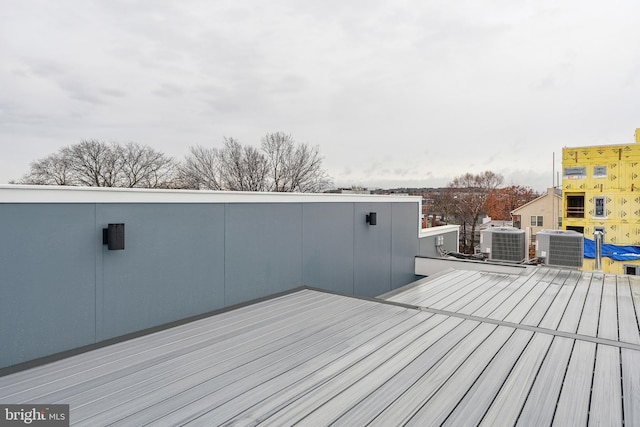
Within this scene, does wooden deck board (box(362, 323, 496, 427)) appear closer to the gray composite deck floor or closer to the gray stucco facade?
the gray composite deck floor

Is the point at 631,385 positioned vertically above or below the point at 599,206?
below

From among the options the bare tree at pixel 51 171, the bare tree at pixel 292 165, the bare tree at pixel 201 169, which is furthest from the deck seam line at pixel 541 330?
the bare tree at pixel 51 171

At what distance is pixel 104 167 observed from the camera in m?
20.8

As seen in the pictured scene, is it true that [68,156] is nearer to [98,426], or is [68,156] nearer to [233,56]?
[233,56]

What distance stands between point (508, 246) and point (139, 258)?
653 centimetres

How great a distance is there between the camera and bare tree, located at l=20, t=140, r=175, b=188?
62.4ft

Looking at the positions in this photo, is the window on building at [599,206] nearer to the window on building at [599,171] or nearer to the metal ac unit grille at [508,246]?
the window on building at [599,171]

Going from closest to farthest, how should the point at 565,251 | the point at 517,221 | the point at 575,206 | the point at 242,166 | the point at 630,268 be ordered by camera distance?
the point at 565,251 → the point at 630,268 → the point at 575,206 → the point at 242,166 → the point at 517,221

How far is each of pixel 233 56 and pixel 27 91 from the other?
10512 mm

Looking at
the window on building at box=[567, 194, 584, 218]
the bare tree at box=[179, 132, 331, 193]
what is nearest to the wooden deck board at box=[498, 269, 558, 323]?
the window on building at box=[567, 194, 584, 218]

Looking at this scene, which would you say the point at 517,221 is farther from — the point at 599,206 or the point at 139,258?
the point at 139,258

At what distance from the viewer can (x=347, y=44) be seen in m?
11.5

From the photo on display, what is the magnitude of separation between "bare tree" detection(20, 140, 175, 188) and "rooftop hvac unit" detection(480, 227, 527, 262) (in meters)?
19.2

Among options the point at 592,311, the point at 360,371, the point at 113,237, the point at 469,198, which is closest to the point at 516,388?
the point at 360,371
